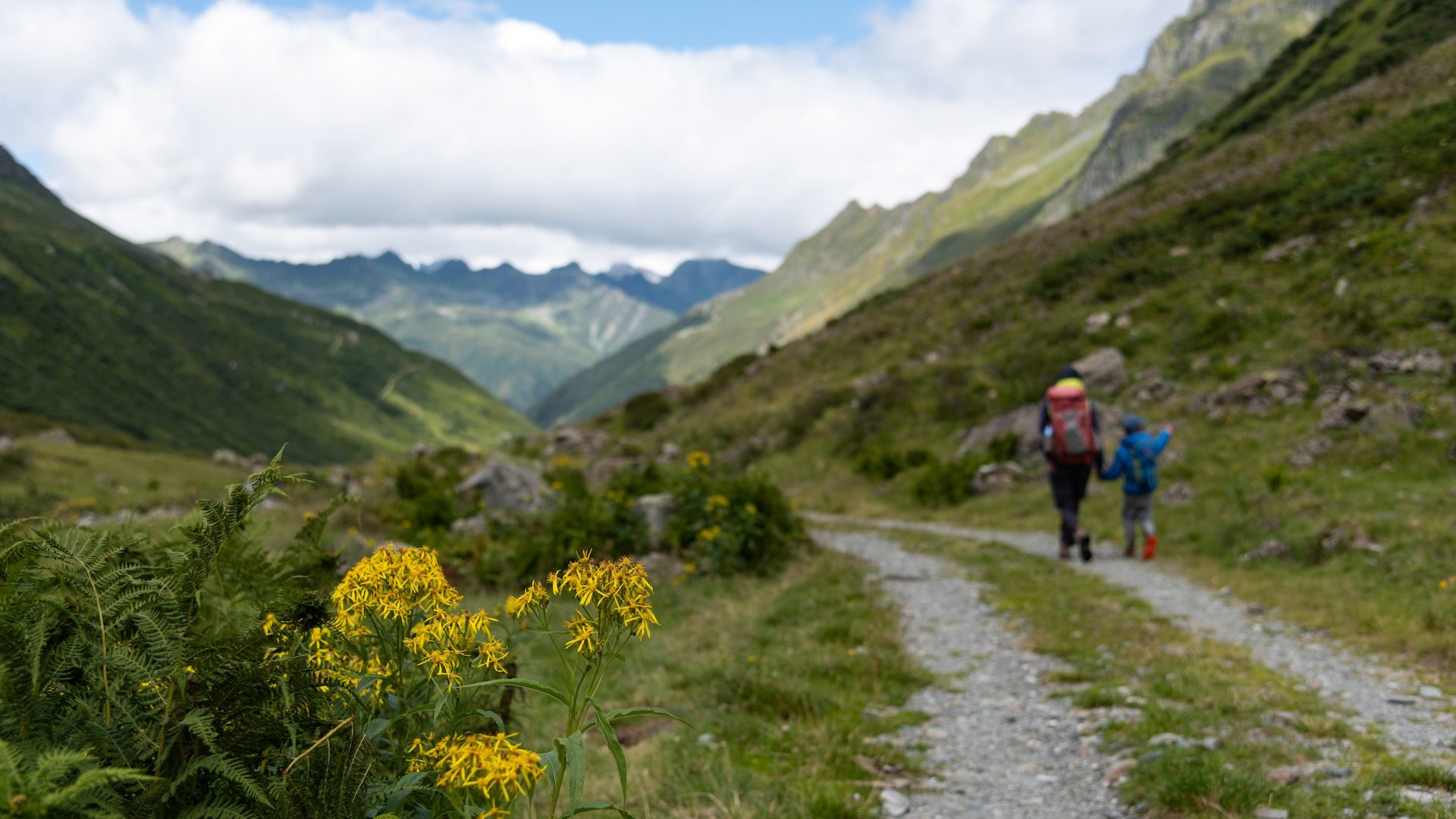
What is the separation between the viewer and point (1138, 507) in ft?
45.4

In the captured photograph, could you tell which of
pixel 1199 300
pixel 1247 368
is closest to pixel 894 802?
pixel 1247 368

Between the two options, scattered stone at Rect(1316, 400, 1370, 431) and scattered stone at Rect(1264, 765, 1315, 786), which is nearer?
scattered stone at Rect(1264, 765, 1315, 786)

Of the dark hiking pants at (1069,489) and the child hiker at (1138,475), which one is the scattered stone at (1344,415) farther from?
the dark hiking pants at (1069,489)

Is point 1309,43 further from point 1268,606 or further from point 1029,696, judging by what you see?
point 1029,696

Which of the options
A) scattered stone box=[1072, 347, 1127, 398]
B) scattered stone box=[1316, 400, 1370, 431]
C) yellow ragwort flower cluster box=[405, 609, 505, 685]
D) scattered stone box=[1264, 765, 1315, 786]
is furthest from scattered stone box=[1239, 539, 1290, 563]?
yellow ragwort flower cluster box=[405, 609, 505, 685]

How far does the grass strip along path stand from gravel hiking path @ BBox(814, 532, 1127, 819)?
0.40 feet

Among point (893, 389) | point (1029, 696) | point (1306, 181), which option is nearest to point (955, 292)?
point (893, 389)

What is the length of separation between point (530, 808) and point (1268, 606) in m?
10.5

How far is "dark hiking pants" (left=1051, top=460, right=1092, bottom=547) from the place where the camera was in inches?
543

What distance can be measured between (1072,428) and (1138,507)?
6.52ft

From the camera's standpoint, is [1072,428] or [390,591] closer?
[390,591]

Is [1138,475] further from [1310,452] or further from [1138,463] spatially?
[1310,452]

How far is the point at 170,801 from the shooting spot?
1.65 metres

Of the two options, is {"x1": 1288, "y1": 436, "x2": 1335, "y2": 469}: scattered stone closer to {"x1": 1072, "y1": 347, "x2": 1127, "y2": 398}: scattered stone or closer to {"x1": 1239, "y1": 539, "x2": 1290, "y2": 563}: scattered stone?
{"x1": 1239, "y1": 539, "x2": 1290, "y2": 563}: scattered stone
